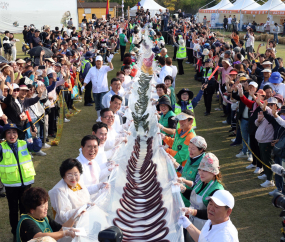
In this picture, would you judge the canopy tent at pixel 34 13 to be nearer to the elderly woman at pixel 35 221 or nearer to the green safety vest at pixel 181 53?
the green safety vest at pixel 181 53

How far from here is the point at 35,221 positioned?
318 cm

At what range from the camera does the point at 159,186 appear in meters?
5.11

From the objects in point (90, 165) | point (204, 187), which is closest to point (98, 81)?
point (90, 165)

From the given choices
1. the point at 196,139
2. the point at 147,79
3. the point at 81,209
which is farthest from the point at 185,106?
the point at 147,79

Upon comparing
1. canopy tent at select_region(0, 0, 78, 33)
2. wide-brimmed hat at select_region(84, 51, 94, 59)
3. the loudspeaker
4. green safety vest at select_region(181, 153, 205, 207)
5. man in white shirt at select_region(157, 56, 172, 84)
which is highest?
canopy tent at select_region(0, 0, 78, 33)

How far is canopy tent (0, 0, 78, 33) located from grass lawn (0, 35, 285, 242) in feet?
77.1

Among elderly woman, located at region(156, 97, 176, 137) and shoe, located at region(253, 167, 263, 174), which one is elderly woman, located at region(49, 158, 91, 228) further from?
shoe, located at region(253, 167, 263, 174)

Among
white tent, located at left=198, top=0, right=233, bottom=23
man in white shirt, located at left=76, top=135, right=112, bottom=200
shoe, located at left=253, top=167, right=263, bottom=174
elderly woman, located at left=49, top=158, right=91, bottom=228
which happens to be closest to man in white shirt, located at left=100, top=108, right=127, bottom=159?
man in white shirt, located at left=76, top=135, right=112, bottom=200

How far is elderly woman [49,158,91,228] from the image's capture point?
355 cm

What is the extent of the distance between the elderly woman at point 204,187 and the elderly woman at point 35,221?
130 centimetres

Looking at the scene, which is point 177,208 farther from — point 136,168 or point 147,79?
point 147,79

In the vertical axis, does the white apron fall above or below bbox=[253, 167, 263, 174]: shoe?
above

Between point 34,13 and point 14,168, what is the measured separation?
101 ft

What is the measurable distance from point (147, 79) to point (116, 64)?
6570mm
